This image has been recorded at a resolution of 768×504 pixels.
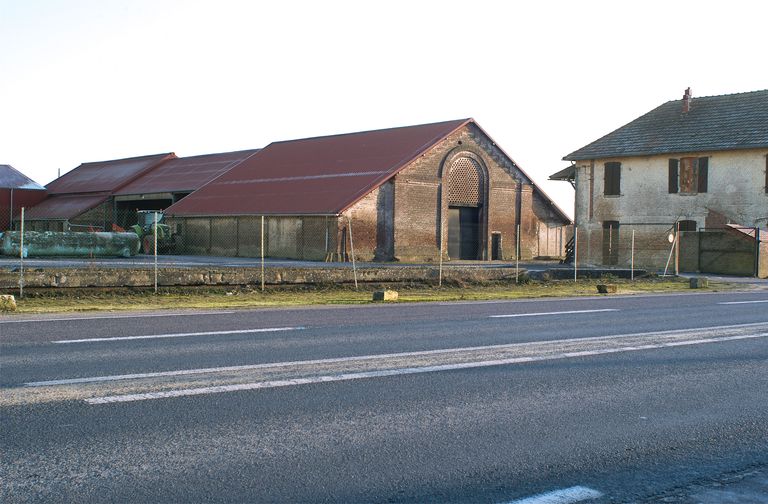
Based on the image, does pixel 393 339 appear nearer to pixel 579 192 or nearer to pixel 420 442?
pixel 420 442

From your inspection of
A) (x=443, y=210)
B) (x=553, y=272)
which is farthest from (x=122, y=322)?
(x=443, y=210)

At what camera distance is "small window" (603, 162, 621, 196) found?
44219mm

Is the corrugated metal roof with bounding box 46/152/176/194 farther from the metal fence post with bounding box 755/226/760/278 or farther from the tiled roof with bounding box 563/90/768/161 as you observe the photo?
the metal fence post with bounding box 755/226/760/278

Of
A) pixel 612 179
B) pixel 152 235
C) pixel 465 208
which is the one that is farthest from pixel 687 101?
pixel 152 235

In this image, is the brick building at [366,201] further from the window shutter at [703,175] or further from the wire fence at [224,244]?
the window shutter at [703,175]

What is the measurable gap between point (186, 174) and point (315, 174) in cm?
1299

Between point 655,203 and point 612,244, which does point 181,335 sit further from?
point 612,244

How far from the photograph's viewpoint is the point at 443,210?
46.1m

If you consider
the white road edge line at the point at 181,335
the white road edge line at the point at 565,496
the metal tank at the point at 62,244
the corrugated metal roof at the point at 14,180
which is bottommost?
the white road edge line at the point at 565,496

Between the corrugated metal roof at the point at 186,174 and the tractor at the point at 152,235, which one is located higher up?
the corrugated metal roof at the point at 186,174

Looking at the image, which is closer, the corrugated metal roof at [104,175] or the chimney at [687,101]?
the chimney at [687,101]

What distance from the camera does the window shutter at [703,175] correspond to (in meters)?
41.1

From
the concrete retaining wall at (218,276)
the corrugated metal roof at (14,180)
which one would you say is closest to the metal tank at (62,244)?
the concrete retaining wall at (218,276)

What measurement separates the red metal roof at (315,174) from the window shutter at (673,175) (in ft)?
36.2
